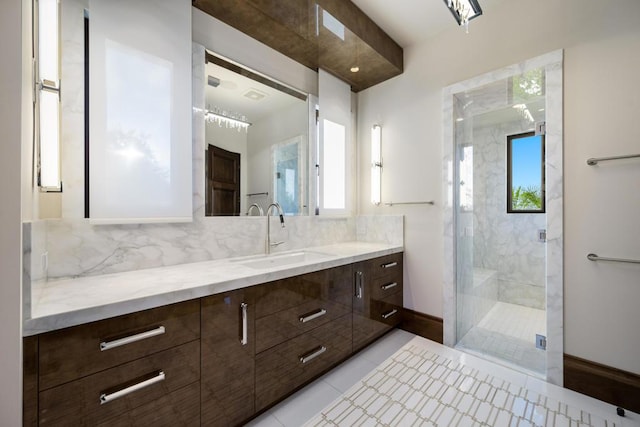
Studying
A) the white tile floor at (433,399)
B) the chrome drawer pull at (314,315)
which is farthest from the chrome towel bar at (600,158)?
the chrome drawer pull at (314,315)

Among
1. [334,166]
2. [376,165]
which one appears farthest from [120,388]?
[376,165]

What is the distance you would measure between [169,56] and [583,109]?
8.96ft

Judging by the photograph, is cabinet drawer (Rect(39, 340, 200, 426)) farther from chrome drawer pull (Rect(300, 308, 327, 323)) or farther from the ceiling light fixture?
the ceiling light fixture

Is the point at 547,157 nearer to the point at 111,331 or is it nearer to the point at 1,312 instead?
the point at 111,331

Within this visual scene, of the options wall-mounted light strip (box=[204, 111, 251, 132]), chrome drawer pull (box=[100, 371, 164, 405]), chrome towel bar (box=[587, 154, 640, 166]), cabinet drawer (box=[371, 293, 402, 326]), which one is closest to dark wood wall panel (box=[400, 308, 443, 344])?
cabinet drawer (box=[371, 293, 402, 326])

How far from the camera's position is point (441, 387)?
6.00 ft

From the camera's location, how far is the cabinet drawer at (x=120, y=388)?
0.91m

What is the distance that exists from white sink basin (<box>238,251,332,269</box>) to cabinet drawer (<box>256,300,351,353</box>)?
1.11 feet

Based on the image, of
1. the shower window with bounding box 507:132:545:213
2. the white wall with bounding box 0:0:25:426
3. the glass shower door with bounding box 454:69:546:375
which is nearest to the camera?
the white wall with bounding box 0:0:25:426

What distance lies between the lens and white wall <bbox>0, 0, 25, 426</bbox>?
2.56 ft

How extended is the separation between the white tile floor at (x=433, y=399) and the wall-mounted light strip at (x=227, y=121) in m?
1.97

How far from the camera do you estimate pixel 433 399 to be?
5.61ft

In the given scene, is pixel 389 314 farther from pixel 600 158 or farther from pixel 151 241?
pixel 151 241

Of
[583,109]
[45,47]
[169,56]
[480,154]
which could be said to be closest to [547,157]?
[583,109]
